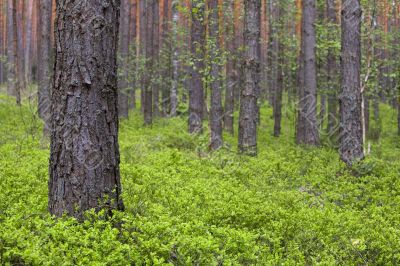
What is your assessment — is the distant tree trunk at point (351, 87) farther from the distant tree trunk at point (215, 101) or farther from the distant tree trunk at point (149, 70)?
the distant tree trunk at point (149, 70)

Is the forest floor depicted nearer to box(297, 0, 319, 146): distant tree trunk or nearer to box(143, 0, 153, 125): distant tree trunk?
box(297, 0, 319, 146): distant tree trunk

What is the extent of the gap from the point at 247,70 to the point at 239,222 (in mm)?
6245

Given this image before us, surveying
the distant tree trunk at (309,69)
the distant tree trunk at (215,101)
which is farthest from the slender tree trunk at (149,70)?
the distant tree trunk at (309,69)

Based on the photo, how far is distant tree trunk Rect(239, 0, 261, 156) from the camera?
11.1 metres

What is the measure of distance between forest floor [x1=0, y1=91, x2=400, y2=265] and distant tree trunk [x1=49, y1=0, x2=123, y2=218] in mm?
262

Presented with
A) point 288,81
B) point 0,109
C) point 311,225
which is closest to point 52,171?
point 311,225

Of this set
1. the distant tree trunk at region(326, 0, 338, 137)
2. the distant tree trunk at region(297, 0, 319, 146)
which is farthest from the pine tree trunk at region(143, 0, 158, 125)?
the distant tree trunk at region(326, 0, 338, 137)

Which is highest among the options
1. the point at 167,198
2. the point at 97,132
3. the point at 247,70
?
the point at 247,70

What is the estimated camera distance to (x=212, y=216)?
5.41 m

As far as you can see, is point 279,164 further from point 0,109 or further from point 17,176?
point 0,109

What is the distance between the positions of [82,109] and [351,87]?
6980 millimetres

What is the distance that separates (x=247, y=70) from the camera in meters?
→ 11.2

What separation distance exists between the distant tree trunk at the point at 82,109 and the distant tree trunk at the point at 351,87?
21.7ft

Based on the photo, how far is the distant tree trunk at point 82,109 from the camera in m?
4.54
